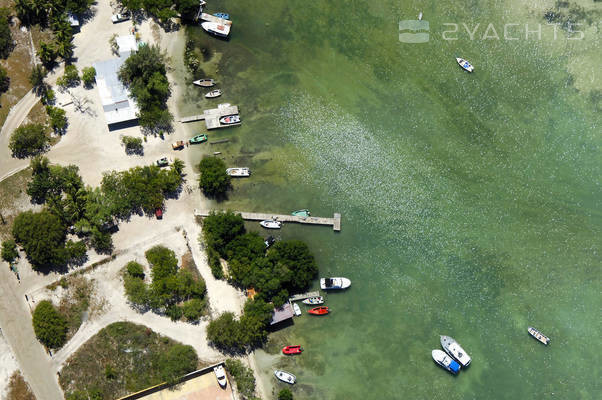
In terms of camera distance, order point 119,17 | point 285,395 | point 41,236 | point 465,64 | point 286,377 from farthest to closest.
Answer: point 465,64 < point 119,17 < point 286,377 < point 285,395 < point 41,236

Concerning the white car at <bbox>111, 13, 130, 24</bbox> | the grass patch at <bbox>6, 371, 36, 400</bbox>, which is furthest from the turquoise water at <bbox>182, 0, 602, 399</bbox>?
the grass patch at <bbox>6, 371, 36, 400</bbox>

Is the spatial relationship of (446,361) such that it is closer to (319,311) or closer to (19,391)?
(319,311)

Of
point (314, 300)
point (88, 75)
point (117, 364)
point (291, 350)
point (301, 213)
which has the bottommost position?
point (117, 364)

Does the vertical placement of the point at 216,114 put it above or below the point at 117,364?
above

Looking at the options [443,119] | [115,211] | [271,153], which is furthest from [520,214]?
[115,211]

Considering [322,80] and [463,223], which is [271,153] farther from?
[463,223]

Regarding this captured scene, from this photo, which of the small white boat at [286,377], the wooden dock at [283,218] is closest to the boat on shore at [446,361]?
the small white boat at [286,377]

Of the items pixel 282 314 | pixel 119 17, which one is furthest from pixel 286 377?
pixel 119 17
